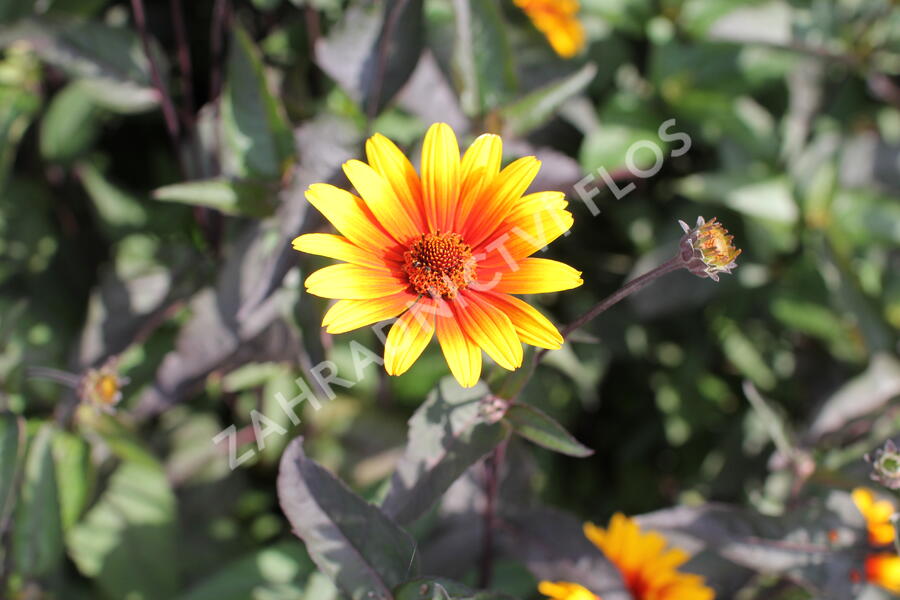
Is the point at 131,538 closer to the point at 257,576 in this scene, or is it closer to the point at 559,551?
the point at 257,576

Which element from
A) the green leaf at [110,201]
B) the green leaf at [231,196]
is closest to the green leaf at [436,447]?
the green leaf at [231,196]

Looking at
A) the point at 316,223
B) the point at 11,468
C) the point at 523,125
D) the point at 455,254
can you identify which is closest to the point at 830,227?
the point at 523,125

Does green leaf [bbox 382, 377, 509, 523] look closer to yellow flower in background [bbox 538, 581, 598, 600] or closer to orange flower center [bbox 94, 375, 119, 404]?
yellow flower in background [bbox 538, 581, 598, 600]

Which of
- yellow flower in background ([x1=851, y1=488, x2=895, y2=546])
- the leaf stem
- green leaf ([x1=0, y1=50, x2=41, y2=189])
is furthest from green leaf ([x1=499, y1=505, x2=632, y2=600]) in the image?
green leaf ([x1=0, y1=50, x2=41, y2=189])

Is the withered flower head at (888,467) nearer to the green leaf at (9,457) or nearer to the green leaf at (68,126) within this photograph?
the green leaf at (9,457)

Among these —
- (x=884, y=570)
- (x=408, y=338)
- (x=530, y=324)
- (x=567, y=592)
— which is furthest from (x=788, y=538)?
(x=408, y=338)

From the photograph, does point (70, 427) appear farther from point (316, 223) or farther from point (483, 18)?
point (483, 18)
